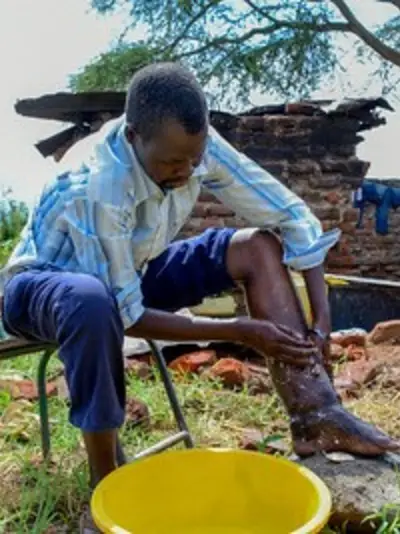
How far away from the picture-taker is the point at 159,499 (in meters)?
1.65

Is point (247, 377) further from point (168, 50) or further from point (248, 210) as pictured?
point (168, 50)

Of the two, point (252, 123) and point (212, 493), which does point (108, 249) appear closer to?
point (212, 493)

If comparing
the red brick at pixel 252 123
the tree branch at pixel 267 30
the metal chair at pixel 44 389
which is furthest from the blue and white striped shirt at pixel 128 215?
the tree branch at pixel 267 30

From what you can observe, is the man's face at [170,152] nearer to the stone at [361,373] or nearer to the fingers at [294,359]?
the fingers at [294,359]

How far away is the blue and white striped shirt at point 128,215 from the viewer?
179 cm

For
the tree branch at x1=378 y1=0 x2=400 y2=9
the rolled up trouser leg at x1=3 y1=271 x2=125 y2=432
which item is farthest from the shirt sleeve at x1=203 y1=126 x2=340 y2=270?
the tree branch at x1=378 y1=0 x2=400 y2=9

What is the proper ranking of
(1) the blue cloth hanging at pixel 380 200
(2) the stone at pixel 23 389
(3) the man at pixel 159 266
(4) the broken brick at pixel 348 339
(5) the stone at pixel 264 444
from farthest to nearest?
(1) the blue cloth hanging at pixel 380 200, (4) the broken brick at pixel 348 339, (2) the stone at pixel 23 389, (5) the stone at pixel 264 444, (3) the man at pixel 159 266

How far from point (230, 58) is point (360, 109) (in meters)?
2.94

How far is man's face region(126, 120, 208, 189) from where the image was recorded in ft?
5.78

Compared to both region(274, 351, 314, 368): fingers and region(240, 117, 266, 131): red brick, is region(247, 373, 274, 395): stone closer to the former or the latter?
region(274, 351, 314, 368): fingers

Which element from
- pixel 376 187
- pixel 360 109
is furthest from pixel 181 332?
pixel 376 187

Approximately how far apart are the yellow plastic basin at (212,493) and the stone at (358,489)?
7.7 inches

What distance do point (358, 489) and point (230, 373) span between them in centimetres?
128

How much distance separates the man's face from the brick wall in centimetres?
413
